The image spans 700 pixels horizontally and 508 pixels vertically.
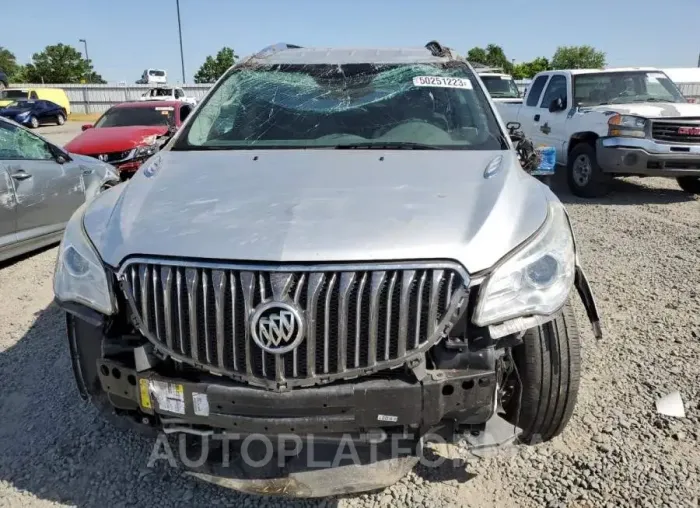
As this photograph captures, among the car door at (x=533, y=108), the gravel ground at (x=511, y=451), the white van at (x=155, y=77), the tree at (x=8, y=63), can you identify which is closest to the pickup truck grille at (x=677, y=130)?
the car door at (x=533, y=108)

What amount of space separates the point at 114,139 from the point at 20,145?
3751mm

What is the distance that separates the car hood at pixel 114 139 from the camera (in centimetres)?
949

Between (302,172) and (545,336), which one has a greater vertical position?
(302,172)

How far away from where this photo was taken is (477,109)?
11.4 ft

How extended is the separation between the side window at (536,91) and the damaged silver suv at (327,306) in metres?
8.22

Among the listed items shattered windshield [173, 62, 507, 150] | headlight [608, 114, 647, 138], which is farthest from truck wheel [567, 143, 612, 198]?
shattered windshield [173, 62, 507, 150]

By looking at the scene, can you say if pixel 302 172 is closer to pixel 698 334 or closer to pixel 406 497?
pixel 406 497

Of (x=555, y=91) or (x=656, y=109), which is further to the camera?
(x=555, y=91)

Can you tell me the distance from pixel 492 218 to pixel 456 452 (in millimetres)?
1213

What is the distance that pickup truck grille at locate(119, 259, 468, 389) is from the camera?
79.3 inches

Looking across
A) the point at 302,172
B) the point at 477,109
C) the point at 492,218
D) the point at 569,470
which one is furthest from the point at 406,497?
the point at 477,109

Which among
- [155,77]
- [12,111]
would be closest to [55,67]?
[155,77]

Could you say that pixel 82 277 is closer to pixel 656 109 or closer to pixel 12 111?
pixel 656 109

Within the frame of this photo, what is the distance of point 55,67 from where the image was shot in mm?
56906
